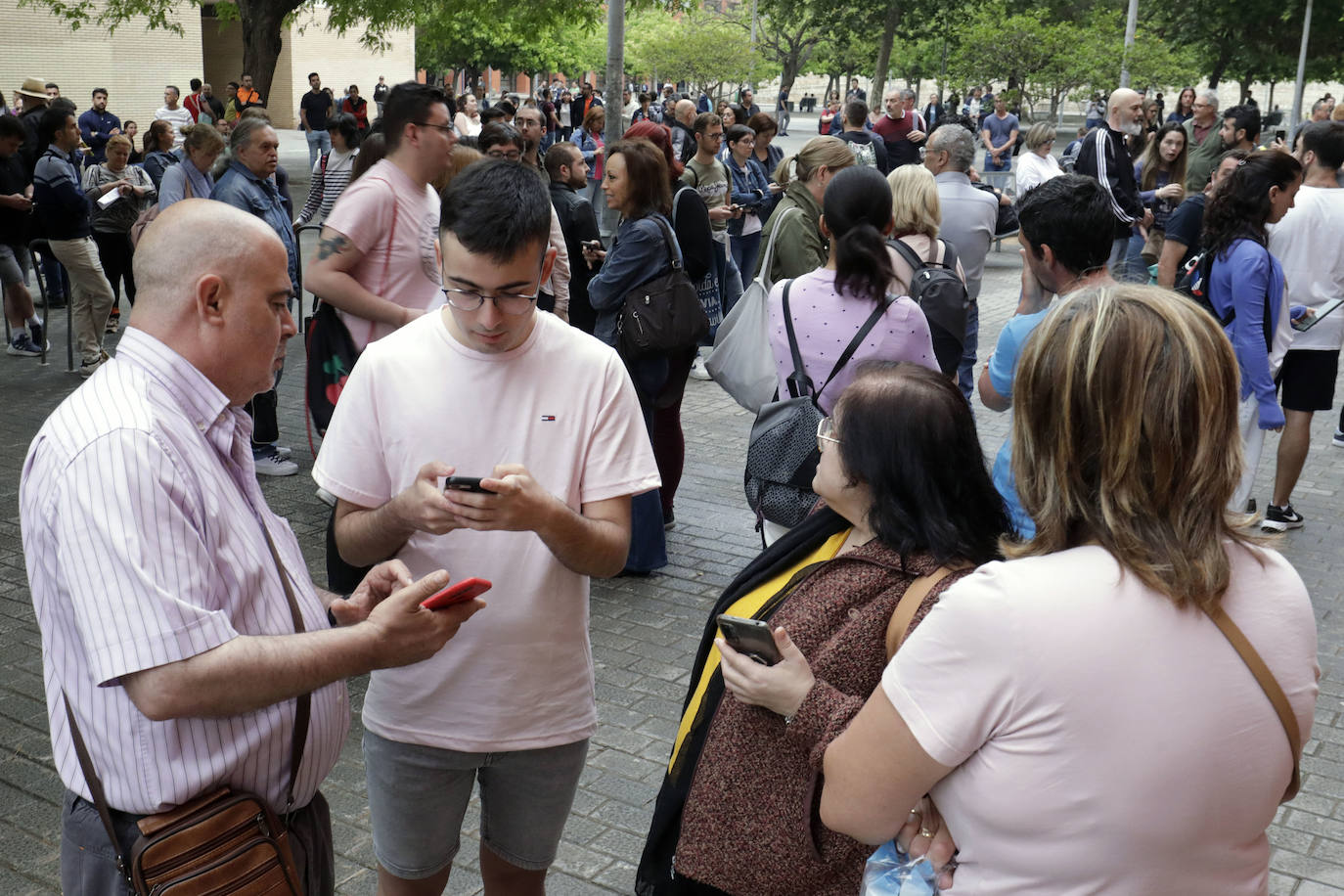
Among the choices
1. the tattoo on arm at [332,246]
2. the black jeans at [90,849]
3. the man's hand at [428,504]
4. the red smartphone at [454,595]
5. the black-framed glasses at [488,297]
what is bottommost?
the black jeans at [90,849]

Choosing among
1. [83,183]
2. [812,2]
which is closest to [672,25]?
[812,2]

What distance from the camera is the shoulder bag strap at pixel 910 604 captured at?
2180 mm

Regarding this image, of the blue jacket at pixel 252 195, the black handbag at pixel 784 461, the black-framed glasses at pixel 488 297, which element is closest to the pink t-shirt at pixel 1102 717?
the black-framed glasses at pixel 488 297

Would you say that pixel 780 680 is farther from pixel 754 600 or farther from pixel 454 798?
pixel 454 798

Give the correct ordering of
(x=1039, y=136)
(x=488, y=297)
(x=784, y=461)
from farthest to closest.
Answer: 1. (x=1039, y=136)
2. (x=784, y=461)
3. (x=488, y=297)

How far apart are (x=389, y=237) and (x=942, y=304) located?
249cm

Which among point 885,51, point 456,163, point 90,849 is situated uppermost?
point 885,51

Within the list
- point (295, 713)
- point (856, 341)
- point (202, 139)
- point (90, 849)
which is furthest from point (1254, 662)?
point (202, 139)

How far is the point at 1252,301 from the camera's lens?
596 cm

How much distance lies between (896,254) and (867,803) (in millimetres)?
3968

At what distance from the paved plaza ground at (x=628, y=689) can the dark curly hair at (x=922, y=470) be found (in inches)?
25.1

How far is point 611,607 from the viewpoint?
582 cm

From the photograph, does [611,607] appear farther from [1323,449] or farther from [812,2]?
[812,2]

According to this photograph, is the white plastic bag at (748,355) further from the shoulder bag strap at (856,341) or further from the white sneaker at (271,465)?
the white sneaker at (271,465)
